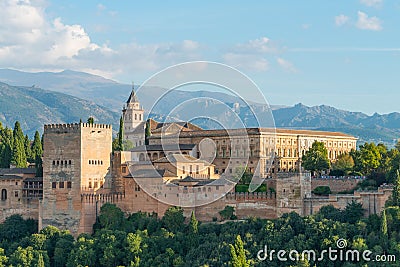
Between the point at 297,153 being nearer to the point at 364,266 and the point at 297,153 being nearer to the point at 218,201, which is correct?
the point at 218,201

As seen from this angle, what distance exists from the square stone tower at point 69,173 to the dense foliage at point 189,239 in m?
1.01

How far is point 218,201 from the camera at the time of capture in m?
47.2

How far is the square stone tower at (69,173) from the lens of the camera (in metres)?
48.6

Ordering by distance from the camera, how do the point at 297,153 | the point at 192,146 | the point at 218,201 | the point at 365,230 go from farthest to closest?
the point at 297,153 < the point at 192,146 < the point at 218,201 < the point at 365,230

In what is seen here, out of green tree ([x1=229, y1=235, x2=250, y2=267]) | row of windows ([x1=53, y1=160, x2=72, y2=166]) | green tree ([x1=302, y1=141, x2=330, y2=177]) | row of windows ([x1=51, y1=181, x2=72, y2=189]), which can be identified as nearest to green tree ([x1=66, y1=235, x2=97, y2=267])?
row of windows ([x1=51, y1=181, x2=72, y2=189])

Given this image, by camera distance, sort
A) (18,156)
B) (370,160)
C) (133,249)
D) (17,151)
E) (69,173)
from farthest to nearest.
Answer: (17,151)
(18,156)
(370,160)
(69,173)
(133,249)

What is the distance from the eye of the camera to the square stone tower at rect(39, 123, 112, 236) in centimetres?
4862

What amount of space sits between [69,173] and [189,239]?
31.4 feet

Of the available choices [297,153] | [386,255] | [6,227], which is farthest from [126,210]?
[297,153]

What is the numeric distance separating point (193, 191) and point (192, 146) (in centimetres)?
1433

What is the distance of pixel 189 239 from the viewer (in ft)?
147

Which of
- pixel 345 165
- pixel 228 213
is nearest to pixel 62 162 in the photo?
pixel 228 213

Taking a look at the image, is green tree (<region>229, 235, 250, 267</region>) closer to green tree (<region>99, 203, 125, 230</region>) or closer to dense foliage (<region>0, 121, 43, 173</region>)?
green tree (<region>99, 203, 125, 230</region>)

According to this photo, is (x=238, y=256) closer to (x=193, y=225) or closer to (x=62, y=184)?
(x=193, y=225)
